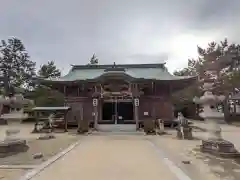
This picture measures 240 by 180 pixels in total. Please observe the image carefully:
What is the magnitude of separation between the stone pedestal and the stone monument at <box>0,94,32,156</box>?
7.23 meters

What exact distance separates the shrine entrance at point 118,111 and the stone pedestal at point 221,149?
1368cm

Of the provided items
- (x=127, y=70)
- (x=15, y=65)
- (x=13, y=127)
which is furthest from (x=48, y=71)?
(x=13, y=127)

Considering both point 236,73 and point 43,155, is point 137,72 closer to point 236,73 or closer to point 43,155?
point 236,73

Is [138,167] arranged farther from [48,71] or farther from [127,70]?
[48,71]

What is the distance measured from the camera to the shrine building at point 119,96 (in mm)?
21641

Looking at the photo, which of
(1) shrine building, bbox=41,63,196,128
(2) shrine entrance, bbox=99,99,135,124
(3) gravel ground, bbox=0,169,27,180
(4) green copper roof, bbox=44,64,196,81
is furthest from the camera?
(4) green copper roof, bbox=44,64,196,81

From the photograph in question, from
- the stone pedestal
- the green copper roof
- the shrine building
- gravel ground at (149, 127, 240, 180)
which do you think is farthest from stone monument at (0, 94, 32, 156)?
the green copper roof

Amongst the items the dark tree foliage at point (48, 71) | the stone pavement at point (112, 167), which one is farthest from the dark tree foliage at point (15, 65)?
the stone pavement at point (112, 167)

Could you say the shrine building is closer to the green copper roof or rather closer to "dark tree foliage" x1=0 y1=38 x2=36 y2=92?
the green copper roof

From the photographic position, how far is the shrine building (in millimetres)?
21641

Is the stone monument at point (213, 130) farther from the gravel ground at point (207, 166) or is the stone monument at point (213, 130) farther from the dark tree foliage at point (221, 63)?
the dark tree foliage at point (221, 63)

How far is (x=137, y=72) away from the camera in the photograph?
28.0 meters

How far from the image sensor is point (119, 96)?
22859 mm

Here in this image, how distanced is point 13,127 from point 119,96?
43.3 feet
